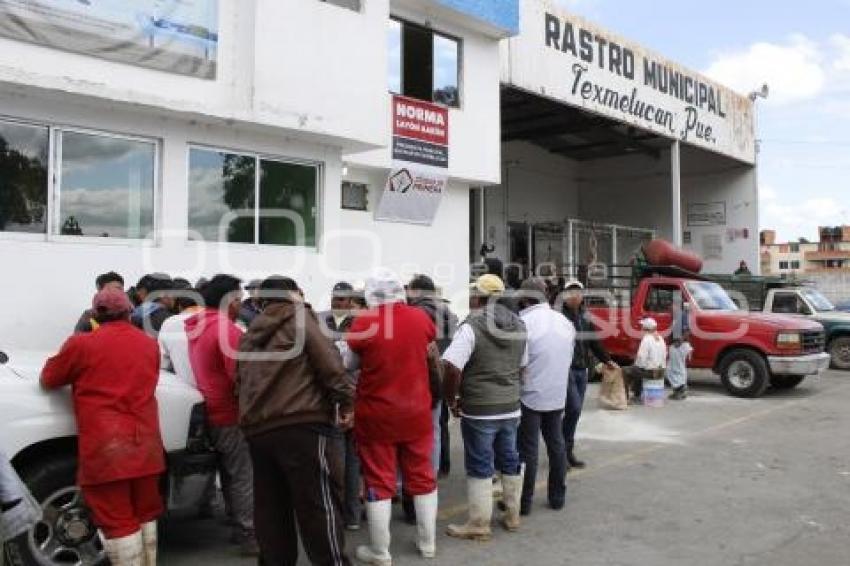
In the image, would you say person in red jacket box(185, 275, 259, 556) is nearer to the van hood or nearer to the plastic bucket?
the plastic bucket

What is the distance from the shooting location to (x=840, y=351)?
16.6m

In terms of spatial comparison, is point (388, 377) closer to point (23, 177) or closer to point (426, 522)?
point (426, 522)

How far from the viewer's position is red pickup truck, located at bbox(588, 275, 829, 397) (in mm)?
12641

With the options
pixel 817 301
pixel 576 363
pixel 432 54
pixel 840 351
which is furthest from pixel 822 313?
pixel 576 363

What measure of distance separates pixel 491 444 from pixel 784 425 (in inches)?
250

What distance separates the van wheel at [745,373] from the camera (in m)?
12.7

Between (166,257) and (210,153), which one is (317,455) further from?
(210,153)

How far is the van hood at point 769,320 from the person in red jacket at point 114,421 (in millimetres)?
10603

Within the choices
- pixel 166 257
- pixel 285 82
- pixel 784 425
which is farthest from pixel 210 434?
pixel 784 425

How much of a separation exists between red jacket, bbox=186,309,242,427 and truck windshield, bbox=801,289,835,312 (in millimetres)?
14442

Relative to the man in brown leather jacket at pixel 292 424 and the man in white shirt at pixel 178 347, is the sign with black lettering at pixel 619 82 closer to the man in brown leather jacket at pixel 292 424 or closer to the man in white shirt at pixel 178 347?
the man in white shirt at pixel 178 347

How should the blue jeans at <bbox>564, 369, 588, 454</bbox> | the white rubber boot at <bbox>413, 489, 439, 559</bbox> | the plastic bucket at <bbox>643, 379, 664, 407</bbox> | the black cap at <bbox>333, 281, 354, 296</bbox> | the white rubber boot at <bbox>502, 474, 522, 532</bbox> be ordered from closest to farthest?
the white rubber boot at <bbox>413, 489, 439, 559</bbox>, the white rubber boot at <bbox>502, 474, 522, 532</bbox>, the black cap at <bbox>333, 281, 354, 296</bbox>, the blue jeans at <bbox>564, 369, 588, 454</bbox>, the plastic bucket at <bbox>643, 379, 664, 407</bbox>

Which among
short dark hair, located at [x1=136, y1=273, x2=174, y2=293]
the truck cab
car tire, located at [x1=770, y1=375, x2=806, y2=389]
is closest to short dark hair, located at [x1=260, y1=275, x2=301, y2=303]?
short dark hair, located at [x1=136, y1=273, x2=174, y2=293]

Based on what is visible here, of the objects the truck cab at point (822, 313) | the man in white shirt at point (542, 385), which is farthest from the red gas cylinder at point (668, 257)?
the man in white shirt at point (542, 385)
